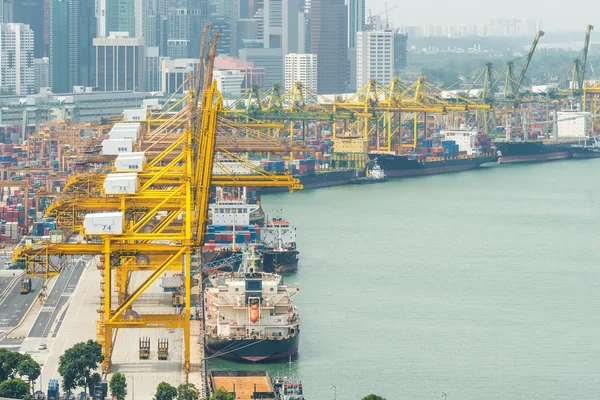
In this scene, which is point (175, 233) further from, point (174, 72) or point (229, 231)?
point (174, 72)

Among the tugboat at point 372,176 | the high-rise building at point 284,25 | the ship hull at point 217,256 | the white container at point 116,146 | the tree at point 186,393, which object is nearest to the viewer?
the tree at point 186,393

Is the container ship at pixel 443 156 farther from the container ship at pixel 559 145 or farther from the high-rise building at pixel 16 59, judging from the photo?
the high-rise building at pixel 16 59

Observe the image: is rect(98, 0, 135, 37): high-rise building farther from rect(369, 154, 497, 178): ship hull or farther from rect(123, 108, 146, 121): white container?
rect(123, 108, 146, 121): white container

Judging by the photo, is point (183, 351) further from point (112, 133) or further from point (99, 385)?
point (112, 133)

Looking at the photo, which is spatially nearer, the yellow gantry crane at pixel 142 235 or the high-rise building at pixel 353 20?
the yellow gantry crane at pixel 142 235

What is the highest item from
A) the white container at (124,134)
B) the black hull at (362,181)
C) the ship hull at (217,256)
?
the white container at (124,134)

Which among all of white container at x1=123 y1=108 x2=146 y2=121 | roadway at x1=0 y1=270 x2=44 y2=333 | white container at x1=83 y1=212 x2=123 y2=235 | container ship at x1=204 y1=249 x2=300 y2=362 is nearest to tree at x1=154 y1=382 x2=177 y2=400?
white container at x1=83 y1=212 x2=123 y2=235

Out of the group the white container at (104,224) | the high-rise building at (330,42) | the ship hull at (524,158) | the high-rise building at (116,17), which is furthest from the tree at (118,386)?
the high-rise building at (116,17)
